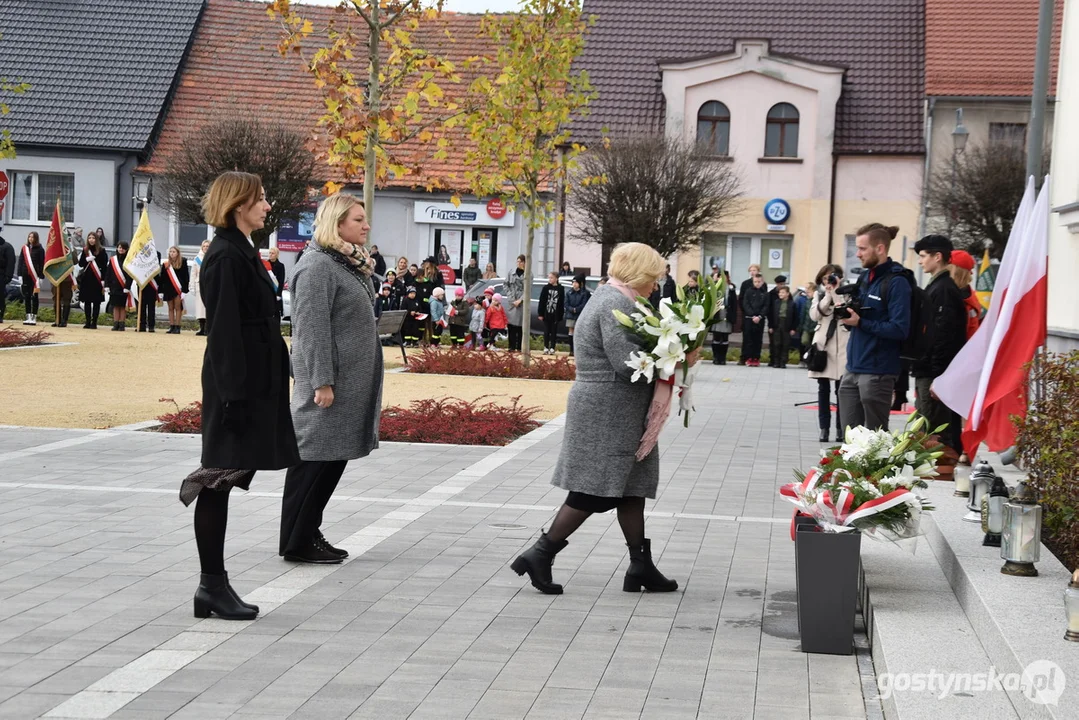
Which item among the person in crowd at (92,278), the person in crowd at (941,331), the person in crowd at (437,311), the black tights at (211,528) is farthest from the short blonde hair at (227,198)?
the person in crowd at (92,278)

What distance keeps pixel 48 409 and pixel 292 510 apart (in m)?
8.17

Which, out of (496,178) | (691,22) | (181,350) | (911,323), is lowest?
(181,350)

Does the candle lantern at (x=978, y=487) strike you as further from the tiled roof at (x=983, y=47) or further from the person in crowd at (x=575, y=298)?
the tiled roof at (x=983, y=47)

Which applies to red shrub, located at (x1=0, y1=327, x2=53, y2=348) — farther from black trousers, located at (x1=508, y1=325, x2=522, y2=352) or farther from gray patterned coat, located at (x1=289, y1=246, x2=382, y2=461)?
gray patterned coat, located at (x1=289, y1=246, x2=382, y2=461)

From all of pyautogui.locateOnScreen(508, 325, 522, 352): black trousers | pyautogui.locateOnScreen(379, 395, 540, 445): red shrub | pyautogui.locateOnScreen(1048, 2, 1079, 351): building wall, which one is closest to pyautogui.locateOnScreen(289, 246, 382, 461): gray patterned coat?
pyautogui.locateOnScreen(379, 395, 540, 445): red shrub

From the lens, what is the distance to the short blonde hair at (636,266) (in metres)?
6.82

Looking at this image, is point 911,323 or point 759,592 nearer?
point 759,592

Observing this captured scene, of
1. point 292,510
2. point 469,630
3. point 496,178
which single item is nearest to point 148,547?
point 292,510

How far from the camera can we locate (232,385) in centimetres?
605

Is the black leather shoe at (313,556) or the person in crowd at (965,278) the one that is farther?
the person in crowd at (965,278)

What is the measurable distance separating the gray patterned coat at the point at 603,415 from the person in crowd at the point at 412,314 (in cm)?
2063

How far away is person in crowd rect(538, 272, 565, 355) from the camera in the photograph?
27969mm

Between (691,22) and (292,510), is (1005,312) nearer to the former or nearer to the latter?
(292,510)

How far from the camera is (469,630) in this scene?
6129mm
